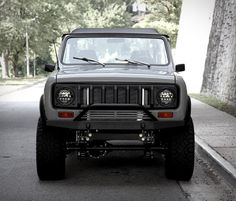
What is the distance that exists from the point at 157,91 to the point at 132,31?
1.99m

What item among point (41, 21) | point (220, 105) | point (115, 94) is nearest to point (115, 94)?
point (115, 94)

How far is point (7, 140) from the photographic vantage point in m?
11.4

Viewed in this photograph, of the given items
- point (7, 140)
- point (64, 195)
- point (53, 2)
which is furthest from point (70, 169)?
point (53, 2)

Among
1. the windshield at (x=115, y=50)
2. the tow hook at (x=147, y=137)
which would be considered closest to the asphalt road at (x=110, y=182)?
the tow hook at (x=147, y=137)

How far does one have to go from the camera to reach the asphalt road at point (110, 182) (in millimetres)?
6621

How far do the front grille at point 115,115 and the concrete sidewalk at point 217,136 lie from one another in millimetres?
1363

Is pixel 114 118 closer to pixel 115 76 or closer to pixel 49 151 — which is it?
pixel 115 76

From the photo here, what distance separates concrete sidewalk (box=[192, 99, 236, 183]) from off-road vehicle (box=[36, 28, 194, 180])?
857 millimetres

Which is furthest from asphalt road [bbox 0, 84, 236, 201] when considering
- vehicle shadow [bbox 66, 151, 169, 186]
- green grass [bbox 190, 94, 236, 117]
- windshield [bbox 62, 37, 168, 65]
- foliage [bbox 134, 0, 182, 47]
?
foliage [bbox 134, 0, 182, 47]

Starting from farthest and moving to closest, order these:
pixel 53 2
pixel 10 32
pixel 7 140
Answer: pixel 53 2, pixel 10 32, pixel 7 140

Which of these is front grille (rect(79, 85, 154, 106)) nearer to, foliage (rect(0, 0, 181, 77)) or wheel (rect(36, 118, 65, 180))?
wheel (rect(36, 118, 65, 180))

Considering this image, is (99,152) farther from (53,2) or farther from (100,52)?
(53,2)

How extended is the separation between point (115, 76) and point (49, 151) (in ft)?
4.07

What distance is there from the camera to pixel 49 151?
723 centimetres
